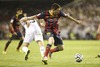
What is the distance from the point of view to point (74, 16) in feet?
156

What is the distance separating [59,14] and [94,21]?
31.7m

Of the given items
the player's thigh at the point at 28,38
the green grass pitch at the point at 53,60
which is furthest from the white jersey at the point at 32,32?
the green grass pitch at the point at 53,60

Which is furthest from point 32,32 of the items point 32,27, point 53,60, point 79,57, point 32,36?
point 79,57

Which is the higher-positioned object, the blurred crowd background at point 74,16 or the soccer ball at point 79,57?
the blurred crowd background at point 74,16

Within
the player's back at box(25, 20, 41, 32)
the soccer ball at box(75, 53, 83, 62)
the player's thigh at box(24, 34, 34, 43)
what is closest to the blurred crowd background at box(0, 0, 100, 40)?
the player's back at box(25, 20, 41, 32)

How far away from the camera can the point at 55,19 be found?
51.8ft

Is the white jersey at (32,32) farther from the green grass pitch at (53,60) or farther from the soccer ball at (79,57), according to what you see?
the soccer ball at (79,57)

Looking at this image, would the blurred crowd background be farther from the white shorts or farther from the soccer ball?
the soccer ball

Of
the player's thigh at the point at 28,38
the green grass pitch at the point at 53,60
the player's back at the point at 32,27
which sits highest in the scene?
the player's back at the point at 32,27

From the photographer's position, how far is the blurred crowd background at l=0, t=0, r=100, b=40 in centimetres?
4700

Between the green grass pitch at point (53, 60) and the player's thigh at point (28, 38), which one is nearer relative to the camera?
the green grass pitch at point (53, 60)

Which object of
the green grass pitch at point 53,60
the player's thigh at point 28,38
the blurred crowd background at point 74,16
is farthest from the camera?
the blurred crowd background at point 74,16

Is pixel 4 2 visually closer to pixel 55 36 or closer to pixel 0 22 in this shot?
pixel 0 22

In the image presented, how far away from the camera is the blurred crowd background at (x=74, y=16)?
1850 inches
